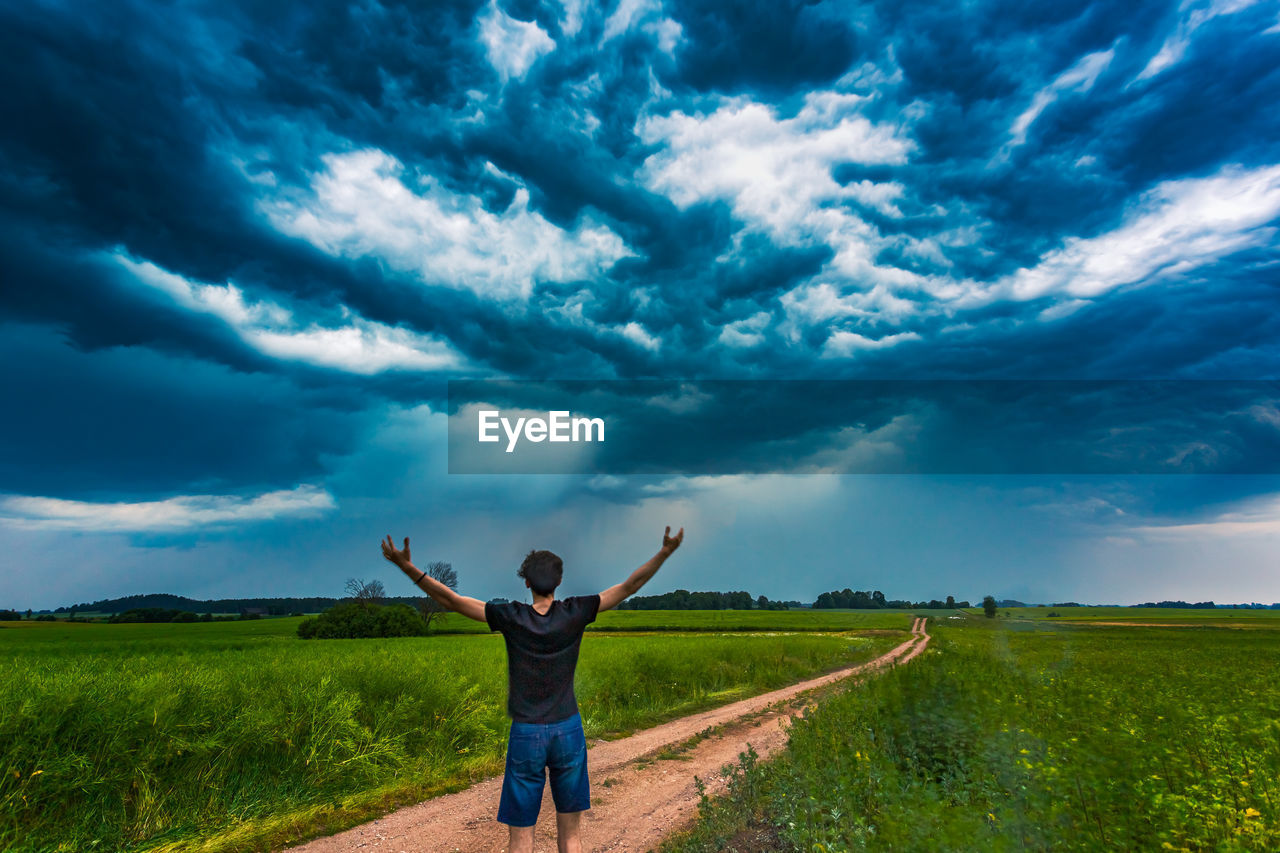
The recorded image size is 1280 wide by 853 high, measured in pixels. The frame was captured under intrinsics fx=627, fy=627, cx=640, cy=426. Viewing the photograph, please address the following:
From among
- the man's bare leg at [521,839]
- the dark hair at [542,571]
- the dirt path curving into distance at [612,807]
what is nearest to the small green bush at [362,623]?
the dirt path curving into distance at [612,807]

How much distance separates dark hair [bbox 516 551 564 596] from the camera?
201 inches

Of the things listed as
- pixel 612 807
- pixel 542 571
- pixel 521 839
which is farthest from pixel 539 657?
pixel 612 807

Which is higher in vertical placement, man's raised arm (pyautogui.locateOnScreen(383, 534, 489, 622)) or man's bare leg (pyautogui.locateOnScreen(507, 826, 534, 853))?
man's raised arm (pyautogui.locateOnScreen(383, 534, 489, 622))

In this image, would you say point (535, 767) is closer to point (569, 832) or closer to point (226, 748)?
point (569, 832)

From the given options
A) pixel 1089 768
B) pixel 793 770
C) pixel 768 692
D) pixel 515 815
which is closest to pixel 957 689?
pixel 793 770

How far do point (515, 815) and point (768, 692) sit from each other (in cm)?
2365

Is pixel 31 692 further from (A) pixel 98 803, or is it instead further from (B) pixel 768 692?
(B) pixel 768 692

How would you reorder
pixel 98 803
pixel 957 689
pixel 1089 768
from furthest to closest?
pixel 957 689 < pixel 98 803 < pixel 1089 768

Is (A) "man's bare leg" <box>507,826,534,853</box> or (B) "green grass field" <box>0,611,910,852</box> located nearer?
(A) "man's bare leg" <box>507,826,534,853</box>

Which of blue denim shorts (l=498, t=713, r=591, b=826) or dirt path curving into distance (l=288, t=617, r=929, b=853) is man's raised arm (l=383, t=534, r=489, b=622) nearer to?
blue denim shorts (l=498, t=713, r=591, b=826)

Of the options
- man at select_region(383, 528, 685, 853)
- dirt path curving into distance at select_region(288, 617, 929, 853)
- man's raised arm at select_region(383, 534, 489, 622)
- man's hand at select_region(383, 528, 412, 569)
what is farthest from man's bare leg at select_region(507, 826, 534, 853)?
dirt path curving into distance at select_region(288, 617, 929, 853)

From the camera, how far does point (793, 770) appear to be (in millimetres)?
9586

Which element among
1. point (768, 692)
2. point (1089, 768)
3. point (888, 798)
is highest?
point (1089, 768)

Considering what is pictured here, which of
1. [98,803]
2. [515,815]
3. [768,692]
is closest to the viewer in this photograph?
[515,815]
